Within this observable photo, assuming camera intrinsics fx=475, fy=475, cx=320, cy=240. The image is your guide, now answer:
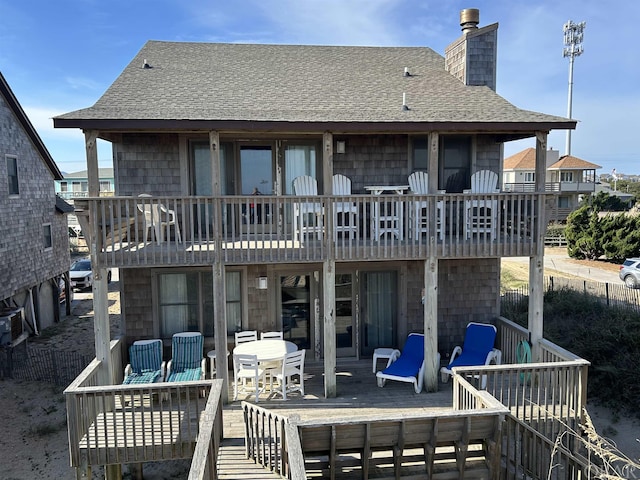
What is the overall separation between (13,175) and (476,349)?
15.6 m

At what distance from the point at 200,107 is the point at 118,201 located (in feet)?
7.70

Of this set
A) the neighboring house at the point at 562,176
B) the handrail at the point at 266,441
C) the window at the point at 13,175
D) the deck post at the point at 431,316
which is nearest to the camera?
the handrail at the point at 266,441

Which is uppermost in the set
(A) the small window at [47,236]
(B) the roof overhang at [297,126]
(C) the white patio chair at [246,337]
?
(B) the roof overhang at [297,126]

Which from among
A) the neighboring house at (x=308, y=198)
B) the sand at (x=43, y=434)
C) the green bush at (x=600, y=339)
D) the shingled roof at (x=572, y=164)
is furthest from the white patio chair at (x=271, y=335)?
the shingled roof at (x=572, y=164)

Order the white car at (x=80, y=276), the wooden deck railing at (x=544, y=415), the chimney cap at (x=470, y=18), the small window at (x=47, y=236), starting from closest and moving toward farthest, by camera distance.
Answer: the wooden deck railing at (x=544, y=415)
the chimney cap at (x=470, y=18)
the small window at (x=47, y=236)
the white car at (x=80, y=276)

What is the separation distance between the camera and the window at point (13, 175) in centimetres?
1577

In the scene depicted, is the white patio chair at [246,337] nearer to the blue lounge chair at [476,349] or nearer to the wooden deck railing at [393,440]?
the wooden deck railing at [393,440]

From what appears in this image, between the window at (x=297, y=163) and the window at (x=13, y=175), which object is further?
the window at (x=13, y=175)

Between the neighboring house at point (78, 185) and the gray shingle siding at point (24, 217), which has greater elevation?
the neighboring house at point (78, 185)

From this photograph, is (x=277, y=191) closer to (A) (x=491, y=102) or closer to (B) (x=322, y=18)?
(A) (x=491, y=102)

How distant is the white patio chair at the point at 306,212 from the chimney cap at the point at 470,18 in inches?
207

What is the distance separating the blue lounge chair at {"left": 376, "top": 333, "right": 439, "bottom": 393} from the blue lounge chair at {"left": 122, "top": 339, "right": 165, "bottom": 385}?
4.46 m

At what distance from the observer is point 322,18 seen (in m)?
20.6

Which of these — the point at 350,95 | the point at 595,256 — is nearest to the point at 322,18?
the point at 350,95
